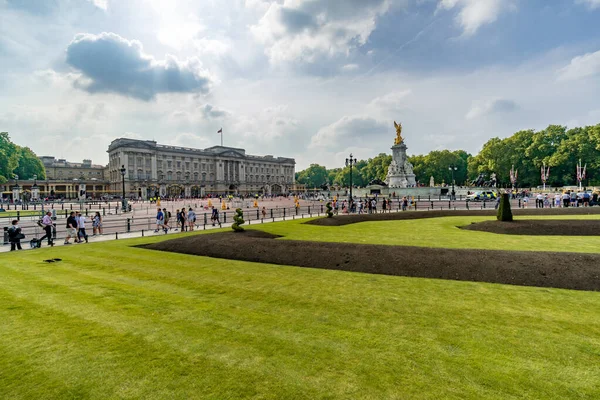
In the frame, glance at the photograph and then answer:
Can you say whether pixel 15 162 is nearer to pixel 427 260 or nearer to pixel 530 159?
pixel 427 260

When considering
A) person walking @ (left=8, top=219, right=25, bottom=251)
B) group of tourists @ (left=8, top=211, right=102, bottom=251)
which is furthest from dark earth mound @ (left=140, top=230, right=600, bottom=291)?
person walking @ (left=8, top=219, right=25, bottom=251)

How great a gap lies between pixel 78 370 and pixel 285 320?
3.30m

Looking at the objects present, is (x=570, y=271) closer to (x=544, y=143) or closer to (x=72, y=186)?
(x=544, y=143)

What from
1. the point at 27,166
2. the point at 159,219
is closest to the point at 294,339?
the point at 159,219

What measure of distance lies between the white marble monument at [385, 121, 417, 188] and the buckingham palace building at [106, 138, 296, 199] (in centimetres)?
7981

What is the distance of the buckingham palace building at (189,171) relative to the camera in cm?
11512

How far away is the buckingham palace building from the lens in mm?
115125

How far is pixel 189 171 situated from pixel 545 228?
131m

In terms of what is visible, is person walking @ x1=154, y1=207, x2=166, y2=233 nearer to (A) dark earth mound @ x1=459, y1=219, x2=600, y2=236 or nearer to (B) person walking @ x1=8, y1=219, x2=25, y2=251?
(B) person walking @ x1=8, y1=219, x2=25, y2=251

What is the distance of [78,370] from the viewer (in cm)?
459

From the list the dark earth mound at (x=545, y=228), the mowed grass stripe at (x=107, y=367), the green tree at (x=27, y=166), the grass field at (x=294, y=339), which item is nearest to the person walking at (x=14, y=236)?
the grass field at (x=294, y=339)

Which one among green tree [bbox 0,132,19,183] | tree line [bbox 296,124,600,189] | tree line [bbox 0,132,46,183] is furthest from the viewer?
tree line [bbox 296,124,600,189]

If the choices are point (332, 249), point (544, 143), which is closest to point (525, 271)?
point (332, 249)

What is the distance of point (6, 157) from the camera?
66.2 metres
